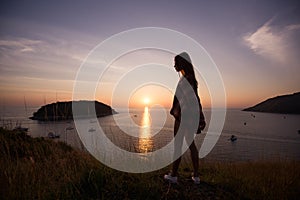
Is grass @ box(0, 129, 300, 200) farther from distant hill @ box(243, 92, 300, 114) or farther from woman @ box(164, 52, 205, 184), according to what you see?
distant hill @ box(243, 92, 300, 114)

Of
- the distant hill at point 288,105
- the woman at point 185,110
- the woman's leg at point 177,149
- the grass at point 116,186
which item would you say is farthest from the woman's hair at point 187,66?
the distant hill at point 288,105

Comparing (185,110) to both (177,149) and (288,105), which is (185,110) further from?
(288,105)

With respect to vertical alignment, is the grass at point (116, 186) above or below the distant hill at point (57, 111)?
below

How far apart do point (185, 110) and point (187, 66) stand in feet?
2.23

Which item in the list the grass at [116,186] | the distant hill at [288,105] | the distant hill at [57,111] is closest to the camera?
the grass at [116,186]

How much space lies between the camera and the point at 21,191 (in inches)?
103

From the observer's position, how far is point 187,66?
3238 mm

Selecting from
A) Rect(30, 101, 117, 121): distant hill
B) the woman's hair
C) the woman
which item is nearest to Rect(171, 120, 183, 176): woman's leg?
the woman

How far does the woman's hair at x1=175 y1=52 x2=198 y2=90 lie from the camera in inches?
127

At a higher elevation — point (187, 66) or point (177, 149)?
point (187, 66)

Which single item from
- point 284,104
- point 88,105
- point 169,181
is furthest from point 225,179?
point 284,104

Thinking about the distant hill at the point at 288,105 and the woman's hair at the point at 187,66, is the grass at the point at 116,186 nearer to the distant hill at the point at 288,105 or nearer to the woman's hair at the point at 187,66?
the woman's hair at the point at 187,66

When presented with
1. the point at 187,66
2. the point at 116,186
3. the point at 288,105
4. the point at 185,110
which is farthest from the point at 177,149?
the point at 288,105

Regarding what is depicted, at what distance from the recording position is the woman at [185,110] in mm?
3164
